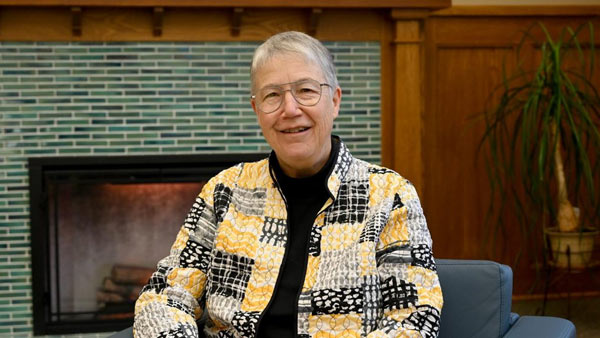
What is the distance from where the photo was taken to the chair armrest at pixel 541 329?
1.85m

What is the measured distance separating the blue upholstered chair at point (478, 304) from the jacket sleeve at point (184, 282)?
0.27ft

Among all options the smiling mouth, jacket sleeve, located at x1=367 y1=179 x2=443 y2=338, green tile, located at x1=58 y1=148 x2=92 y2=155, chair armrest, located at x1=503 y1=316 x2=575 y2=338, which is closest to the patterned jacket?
jacket sleeve, located at x1=367 y1=179 x2=443 y2=338

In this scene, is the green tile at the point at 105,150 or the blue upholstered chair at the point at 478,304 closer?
the blue upholstered chair at the point at 478,304

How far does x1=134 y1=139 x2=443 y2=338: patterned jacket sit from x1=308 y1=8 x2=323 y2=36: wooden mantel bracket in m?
1.94

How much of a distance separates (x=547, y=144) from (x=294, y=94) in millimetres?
2203

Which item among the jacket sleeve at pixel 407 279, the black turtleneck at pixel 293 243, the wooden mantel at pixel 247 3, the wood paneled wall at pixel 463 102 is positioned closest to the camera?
the jacket sleeve at pixel 407 279

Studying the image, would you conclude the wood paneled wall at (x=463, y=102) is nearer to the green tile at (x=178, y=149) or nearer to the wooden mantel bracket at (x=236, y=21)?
the wooden mantel bracket at (x=236, y=21)

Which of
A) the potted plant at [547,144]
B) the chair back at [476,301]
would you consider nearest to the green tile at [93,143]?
the potted plant at [547,144]

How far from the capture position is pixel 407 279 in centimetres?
179

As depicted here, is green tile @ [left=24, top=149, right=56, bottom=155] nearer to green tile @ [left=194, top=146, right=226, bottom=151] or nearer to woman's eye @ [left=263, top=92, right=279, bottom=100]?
green tile @ [left=194, top=146, right=226, bottom=151]

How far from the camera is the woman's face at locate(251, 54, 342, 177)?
1896 millimetres

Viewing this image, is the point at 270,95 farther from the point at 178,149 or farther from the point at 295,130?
the point at 178,149

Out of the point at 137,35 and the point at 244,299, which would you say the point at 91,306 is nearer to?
the point at 137,35

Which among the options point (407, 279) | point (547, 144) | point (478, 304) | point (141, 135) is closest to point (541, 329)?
point (478, 304)
